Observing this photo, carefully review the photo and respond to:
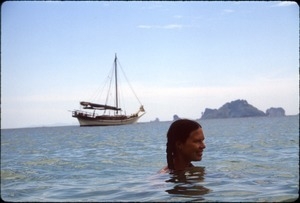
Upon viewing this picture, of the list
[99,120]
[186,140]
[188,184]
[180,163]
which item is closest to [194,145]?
[186,140]

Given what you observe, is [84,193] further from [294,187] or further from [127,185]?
[294,187]

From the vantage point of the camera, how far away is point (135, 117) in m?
125

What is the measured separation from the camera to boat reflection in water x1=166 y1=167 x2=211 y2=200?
214 inches

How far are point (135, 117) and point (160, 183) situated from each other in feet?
391

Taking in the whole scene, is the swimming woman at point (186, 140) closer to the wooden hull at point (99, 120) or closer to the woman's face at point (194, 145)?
the woman's face at point (194, 145)

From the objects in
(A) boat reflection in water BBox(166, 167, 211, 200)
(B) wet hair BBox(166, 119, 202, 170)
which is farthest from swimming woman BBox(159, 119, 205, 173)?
(A) boat reflection in water BBox(166, 167, 211, 200)

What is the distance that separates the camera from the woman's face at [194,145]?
5.44 m

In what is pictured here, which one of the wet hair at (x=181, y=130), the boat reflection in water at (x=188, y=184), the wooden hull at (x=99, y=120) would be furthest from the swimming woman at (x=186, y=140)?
the wooden hull at (x=99, y=120)

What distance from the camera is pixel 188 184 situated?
612 centimetres

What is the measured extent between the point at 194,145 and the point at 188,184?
974 millimetres

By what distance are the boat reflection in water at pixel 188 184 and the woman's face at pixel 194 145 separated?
53 cm

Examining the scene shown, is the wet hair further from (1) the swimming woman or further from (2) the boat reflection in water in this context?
(2) the boat reflection in water

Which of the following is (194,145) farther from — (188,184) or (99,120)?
(99,120)

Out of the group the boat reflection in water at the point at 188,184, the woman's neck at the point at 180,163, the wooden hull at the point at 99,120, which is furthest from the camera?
the wooden hull at the point at 99,120
